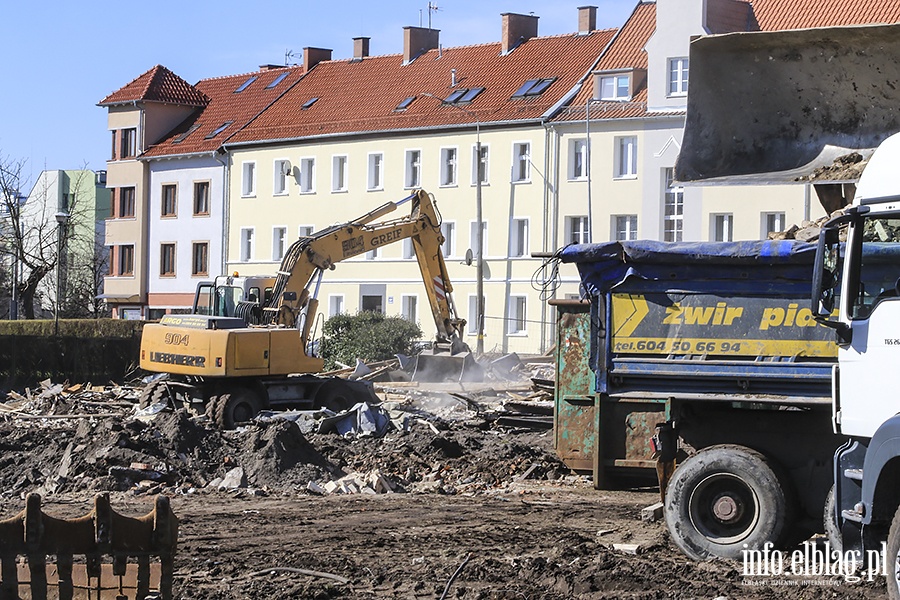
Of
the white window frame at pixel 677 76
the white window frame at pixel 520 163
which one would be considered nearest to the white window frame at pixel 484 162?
the white window frame at pixel 520 163

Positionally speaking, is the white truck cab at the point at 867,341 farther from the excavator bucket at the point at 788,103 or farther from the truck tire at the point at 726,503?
the excavator bucket at the point at 788,103

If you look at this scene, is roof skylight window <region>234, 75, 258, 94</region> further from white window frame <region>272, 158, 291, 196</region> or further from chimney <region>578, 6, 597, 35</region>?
chimney <region>578, 6, 597, 35</region>

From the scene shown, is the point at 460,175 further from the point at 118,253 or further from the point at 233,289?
the point at 233,289

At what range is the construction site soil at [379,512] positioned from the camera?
9.98m

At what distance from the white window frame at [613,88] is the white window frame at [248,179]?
17.4 m

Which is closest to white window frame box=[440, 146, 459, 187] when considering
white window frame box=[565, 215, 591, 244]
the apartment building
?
the apartment building

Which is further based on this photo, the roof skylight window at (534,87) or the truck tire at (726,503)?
the roof skylight window at (534,87)

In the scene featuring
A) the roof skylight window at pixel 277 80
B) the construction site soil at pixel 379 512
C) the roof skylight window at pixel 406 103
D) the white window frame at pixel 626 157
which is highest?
the roof skylight window at pixel 277 80

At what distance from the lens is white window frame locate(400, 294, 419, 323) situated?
5119 cm

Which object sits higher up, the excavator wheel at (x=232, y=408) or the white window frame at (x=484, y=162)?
the white window frame at (x=484, y=162)

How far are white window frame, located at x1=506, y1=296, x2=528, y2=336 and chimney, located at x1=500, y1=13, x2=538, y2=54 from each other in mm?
10665

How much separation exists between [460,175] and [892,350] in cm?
4145

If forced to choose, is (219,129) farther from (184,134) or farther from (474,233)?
(474,233)

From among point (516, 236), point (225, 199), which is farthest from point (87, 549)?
point (225, 199)
